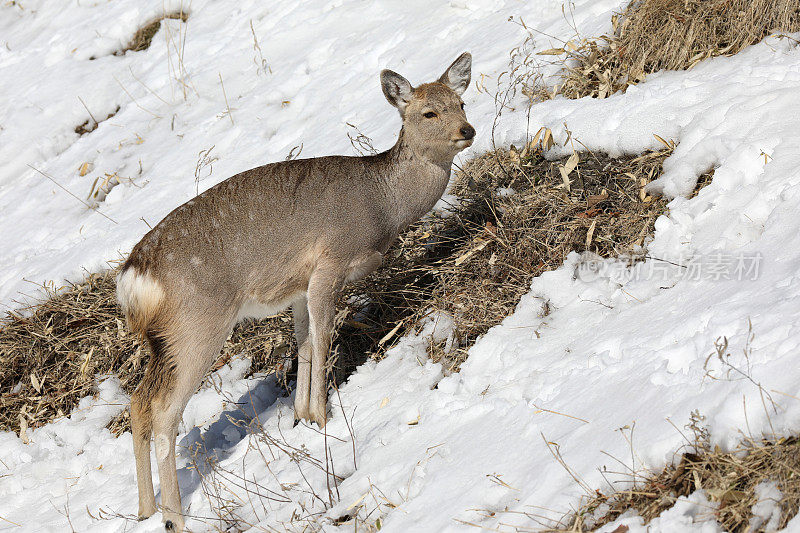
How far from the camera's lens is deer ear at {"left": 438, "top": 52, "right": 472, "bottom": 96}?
5727mm

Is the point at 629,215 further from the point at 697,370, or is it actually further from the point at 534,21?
the point at 534,21

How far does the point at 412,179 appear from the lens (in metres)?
5.45

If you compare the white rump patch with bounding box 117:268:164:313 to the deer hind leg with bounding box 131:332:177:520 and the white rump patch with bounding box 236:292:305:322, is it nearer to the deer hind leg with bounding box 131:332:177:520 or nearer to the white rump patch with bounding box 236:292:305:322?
the deer hind leg with bounding box 131:332:177:520

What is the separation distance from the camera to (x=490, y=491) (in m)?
3.41

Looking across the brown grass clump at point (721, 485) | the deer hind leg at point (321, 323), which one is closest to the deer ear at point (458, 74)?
the deer hind leg at point (321, 323)

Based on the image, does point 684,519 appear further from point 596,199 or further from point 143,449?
point 143,449

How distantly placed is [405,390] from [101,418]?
8.87 ft

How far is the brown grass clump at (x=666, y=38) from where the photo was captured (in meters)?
5.92

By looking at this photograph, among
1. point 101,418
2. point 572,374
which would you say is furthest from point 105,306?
point 572,374

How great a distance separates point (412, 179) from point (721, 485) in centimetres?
320

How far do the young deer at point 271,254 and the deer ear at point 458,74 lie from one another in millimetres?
26

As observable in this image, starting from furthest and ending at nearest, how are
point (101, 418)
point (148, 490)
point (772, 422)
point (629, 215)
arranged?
point (101, 418), point (629, 215), point (148, 490), point (772, 422)

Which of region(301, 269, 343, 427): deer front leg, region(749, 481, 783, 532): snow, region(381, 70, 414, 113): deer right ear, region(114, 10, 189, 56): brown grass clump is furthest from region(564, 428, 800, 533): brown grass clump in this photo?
region(114, 10, 189, 56): brown grass clump

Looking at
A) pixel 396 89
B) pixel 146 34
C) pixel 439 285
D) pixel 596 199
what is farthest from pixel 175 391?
pixel 146 34
